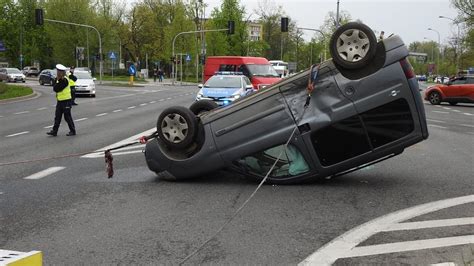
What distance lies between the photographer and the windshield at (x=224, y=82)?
20250 mm

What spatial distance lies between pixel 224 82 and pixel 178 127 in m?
13.2

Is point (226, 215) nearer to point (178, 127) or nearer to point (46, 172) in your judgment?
point (178, 127)

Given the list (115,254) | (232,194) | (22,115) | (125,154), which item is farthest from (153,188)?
(22,115)

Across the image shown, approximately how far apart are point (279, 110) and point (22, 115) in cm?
1528

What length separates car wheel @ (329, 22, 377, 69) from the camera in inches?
274

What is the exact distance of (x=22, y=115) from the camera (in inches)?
783

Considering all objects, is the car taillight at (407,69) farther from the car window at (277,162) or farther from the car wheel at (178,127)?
the car wheel at (178,127)

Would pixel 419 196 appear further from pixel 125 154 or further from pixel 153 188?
pixel 125 154

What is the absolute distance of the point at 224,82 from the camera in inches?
811

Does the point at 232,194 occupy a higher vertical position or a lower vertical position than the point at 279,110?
lower

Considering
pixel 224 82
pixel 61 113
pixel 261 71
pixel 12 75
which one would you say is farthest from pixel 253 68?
pixel 12 75

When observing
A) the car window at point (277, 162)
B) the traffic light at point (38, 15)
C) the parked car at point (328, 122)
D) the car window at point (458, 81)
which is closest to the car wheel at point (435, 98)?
the car window at point (458, 81)

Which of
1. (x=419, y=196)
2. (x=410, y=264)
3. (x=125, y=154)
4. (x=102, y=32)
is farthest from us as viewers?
(x=102, y=32)

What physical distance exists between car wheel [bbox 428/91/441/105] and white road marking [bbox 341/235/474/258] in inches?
1054
